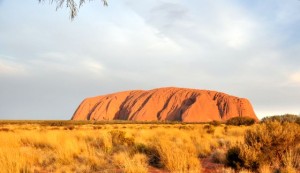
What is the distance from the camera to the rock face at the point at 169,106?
422ft

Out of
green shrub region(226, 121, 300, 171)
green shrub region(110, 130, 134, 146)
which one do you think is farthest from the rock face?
green shrub region(226, 121, 300, 171)

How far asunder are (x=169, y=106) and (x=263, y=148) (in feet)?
416

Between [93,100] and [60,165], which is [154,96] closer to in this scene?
[93,100]

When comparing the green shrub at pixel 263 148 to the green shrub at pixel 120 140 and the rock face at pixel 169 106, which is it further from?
the rock face at pixel 169 106

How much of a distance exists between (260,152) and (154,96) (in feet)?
442

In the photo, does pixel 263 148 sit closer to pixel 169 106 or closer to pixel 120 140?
pixel 120 140

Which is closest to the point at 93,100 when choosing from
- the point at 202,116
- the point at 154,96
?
the point at 154,96

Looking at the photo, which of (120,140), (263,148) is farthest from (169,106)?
(263,148)

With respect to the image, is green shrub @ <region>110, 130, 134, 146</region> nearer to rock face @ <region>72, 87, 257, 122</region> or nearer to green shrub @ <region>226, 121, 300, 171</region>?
green shrub @ <region>226, 121, 300, 171</region>

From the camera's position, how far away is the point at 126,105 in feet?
479

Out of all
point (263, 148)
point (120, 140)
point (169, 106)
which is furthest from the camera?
point (169, 106)

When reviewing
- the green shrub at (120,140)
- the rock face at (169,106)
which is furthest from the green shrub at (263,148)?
the rock face at (169,106)

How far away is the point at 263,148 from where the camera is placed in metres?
9.66

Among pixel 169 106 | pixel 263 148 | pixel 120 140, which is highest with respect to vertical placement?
pixel 169 106
